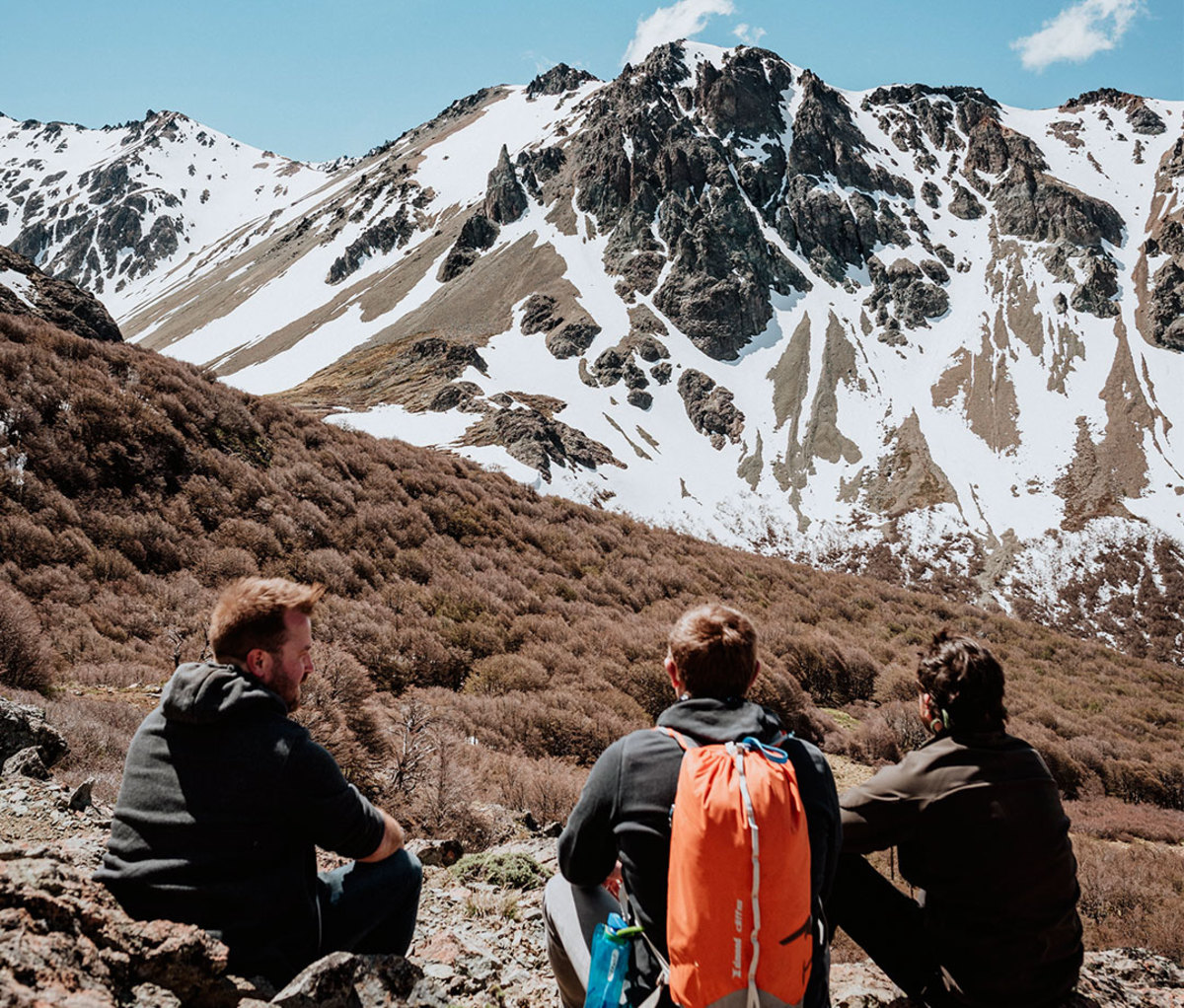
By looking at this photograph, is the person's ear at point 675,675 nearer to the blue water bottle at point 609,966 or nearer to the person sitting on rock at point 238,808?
the blue water bottle at point 609,966

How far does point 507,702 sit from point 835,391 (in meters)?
66.9

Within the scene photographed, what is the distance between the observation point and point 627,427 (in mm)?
59812

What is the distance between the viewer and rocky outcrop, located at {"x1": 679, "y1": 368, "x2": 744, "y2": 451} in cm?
6319

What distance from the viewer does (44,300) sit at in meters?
19.6

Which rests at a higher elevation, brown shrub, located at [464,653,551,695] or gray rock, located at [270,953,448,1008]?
gray rock, located at [270,953,448,1008]

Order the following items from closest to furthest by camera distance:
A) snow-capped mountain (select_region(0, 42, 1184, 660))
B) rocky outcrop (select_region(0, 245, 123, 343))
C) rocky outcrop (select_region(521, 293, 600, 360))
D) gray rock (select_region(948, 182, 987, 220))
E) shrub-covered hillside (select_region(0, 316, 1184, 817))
→ shrub-covered hillside (select_region(0, 316, 1184, 817))
rocky outcrop (select_region(0, 245, 123, 343))
snow-capped mountain (select_region(0, 42, 1184, 660))
rocky outcrop (select_region(521, 293, 600, 360))
gray rock (select_region(948, 182, 987, 220))

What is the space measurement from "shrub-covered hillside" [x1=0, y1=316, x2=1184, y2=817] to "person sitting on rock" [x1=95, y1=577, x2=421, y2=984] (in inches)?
121

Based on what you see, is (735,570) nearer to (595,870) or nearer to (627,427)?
(595,870)

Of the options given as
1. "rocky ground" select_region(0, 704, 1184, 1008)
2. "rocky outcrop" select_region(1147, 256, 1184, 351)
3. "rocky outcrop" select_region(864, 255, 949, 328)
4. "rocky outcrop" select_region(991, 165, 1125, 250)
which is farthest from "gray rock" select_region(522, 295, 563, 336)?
"rocky ground" select_region(0, 704, 1184, 1008)

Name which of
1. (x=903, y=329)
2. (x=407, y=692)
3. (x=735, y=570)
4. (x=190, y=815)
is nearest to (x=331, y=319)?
(x=903, y=329)

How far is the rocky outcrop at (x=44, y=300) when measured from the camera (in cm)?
1689

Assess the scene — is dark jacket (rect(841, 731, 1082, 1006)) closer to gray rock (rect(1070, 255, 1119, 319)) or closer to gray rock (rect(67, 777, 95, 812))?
gray rock (rect(67, 777, 95, 812))

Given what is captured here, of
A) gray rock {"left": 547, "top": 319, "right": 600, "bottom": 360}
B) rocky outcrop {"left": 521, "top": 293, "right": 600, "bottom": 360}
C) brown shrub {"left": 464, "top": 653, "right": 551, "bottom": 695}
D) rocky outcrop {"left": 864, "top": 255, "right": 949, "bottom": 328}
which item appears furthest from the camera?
rocky outcrop {"left": 864, "top": 255, "right": 949, "bottom": 328}

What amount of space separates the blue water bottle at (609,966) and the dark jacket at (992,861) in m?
1.10
